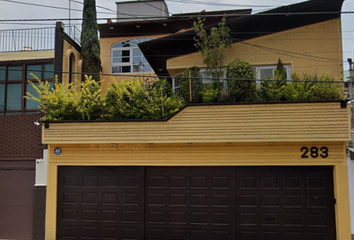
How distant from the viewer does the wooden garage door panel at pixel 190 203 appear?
9.34 metres

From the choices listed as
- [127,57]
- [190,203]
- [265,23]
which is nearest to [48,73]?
[127,57]

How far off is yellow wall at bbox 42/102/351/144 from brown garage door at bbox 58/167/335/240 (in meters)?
1.13

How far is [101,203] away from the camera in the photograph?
9852mm

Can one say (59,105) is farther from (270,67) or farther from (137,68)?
(270,67)

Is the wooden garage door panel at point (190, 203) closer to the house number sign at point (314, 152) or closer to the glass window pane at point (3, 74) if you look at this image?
the house number sign at point (314, 152)

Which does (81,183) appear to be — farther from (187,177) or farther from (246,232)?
(246,232)

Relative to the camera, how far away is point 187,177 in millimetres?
9594

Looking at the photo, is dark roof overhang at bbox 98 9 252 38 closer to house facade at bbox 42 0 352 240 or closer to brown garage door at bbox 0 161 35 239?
house facade at bbox 42 0 352 240

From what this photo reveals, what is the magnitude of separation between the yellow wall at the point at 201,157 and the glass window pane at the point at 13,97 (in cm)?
265

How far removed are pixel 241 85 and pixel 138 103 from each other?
307 cm

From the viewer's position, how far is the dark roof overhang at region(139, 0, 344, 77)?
10445mm

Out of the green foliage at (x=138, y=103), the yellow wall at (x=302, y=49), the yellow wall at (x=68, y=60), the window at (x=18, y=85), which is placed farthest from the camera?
the yellow wall at (x=68, y=60)

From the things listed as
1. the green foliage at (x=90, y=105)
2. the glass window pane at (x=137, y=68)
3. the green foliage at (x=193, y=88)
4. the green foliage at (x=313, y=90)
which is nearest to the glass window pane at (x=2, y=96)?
the green foliage at (x=90, y=105)

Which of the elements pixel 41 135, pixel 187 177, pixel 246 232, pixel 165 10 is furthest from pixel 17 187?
pixel 165 10
